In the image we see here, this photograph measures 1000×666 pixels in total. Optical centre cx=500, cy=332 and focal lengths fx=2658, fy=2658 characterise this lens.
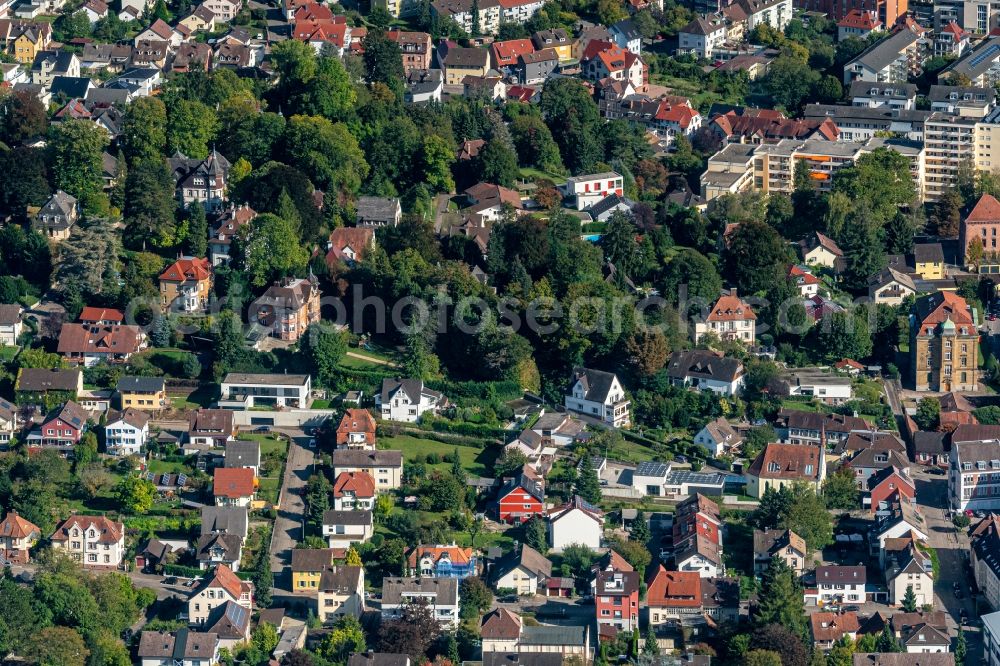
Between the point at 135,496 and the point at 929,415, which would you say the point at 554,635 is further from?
the point at 929,415

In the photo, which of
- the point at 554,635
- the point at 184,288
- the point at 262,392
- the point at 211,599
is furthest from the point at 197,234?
the point at 554,635

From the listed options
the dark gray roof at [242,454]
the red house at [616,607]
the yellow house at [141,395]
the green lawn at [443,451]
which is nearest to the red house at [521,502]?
the green lawn at [443,451]

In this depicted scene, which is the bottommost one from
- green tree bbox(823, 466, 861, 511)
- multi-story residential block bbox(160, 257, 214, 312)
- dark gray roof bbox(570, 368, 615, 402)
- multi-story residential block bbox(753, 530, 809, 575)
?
multi-story residential block bbox(753, 530, 809, 575)

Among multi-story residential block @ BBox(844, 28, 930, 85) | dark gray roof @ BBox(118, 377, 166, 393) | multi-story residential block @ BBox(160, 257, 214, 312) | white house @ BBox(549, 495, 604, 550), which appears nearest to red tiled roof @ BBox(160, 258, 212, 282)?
multi-story residential block @ BBox(160, 257, 214, 312)

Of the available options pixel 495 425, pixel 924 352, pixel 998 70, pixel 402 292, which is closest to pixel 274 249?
pixel 402 292

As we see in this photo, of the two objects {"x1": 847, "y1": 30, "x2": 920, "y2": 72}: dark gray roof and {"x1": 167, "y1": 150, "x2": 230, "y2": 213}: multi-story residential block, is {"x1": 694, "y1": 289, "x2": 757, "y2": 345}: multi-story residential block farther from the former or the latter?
{"x1": 847, "y1": 30, "x2": 920, "y2": 72}: dark gray roof

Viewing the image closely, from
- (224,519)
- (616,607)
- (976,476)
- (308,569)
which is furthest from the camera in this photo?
(976,476)

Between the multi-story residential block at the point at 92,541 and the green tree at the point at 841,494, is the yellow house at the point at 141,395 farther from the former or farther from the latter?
the green tree at the point at 841,494
